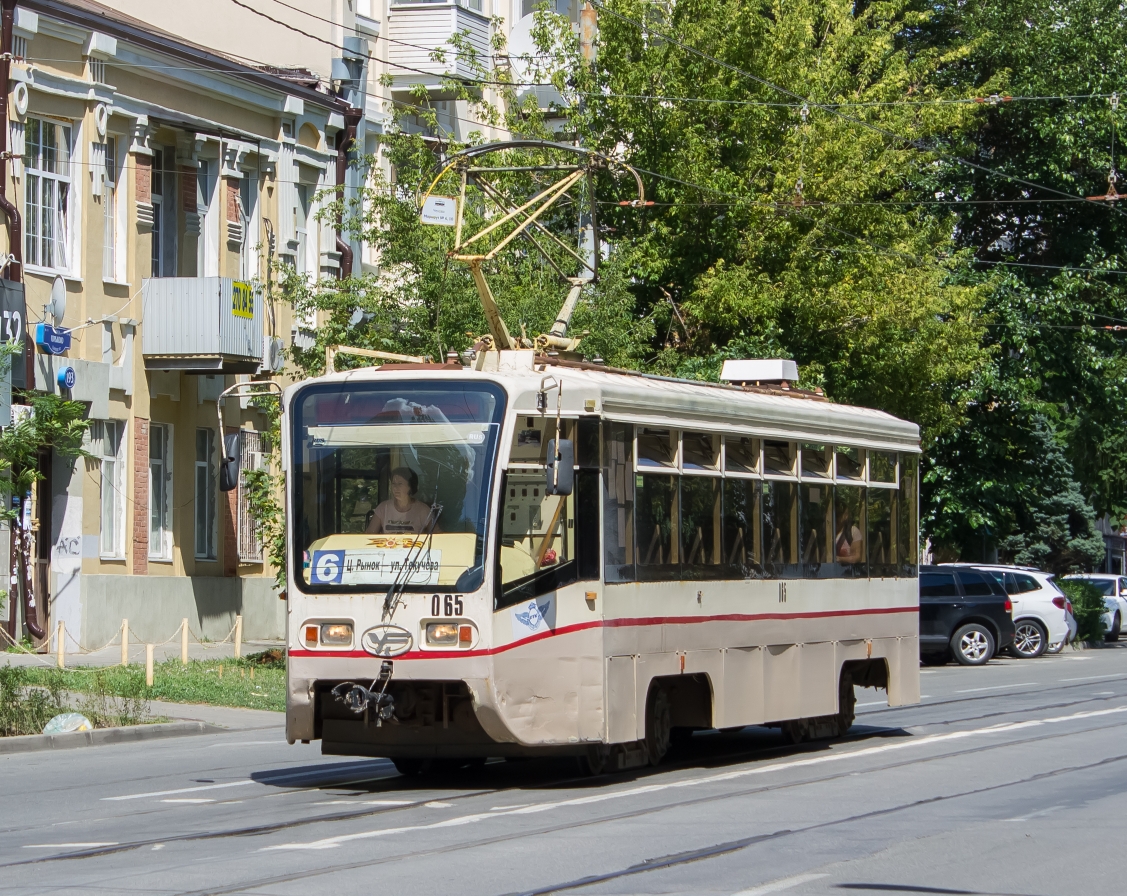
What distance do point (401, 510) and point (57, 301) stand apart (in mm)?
15679

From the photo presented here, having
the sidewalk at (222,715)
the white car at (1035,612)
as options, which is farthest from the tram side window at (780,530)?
the white car at (1035,612)

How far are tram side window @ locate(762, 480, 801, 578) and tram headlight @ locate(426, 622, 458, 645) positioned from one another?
3.61m

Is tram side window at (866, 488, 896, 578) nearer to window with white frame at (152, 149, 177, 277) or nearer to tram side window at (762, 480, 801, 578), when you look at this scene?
tram side window at (762, 480, 801, 578)

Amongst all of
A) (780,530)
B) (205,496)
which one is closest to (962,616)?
(205,496)

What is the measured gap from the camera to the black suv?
32.2 m

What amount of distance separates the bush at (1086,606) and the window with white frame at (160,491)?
67.0 ft

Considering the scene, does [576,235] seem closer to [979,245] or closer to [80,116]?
[80,116]

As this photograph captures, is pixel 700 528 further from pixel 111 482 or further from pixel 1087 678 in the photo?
pixel 111 482

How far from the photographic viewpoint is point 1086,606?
41.4m

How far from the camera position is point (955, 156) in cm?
3753

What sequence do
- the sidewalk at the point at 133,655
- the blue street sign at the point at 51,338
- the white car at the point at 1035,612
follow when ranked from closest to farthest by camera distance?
the sidewalk at the point at 133,655, the blue street sign at the point at 51,338, the white car at the point at 1035,612

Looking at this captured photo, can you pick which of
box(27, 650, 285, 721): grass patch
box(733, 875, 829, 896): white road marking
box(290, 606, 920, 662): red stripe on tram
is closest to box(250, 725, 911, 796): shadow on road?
box(290, 606, 920, 662): red stripe on tram

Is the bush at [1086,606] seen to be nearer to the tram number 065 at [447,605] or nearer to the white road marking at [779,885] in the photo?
the tram number 065 at [447,605]

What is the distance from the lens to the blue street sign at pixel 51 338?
2662 centimetres
